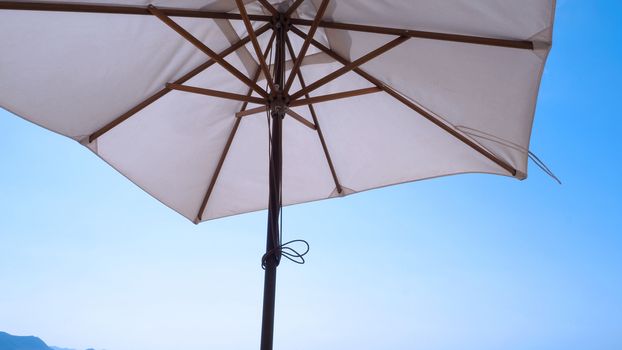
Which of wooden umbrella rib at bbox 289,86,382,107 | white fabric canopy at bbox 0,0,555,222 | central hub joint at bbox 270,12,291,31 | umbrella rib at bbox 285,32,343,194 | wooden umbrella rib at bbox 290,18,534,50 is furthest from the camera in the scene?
umbrella rib at bbox 285,32,343,194

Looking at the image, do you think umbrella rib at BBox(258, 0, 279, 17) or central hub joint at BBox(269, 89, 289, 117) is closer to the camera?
central hub joint at BBox(269, 89, 289, 117)

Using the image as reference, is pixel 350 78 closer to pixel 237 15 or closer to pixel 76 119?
pixel 237 15

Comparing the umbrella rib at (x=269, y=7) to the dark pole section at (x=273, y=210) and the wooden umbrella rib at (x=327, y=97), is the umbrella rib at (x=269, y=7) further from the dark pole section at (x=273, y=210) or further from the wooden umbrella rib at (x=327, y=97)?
the wooden umbrella rib at (x=327, y=97)

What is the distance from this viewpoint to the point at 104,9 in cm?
203

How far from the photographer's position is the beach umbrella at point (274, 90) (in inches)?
79.4

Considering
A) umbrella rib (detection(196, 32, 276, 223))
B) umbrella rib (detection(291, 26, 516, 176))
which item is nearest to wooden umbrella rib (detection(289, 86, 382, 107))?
umbrella rib (detection(291, 26, 516, 176))

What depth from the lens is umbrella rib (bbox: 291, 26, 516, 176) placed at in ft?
8.44

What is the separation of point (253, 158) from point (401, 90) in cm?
123

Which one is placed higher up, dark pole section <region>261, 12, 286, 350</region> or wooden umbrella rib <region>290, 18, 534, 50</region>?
wooden umbrella rib <region>290, 18, 534, 50</region>

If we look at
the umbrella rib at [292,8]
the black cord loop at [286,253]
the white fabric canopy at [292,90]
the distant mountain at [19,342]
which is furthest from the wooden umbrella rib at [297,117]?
the distant mountain at [19,342]

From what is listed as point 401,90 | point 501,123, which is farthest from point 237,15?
point 501,123

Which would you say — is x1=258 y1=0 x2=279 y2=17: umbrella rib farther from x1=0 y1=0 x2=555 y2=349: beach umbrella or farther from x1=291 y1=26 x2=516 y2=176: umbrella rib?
x1=291 y1=26 x2=516 y2=176: umbrella rib

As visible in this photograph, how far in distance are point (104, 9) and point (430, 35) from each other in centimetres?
162

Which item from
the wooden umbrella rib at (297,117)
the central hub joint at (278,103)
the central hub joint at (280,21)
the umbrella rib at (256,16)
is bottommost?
the central hub joint at (278,103)
